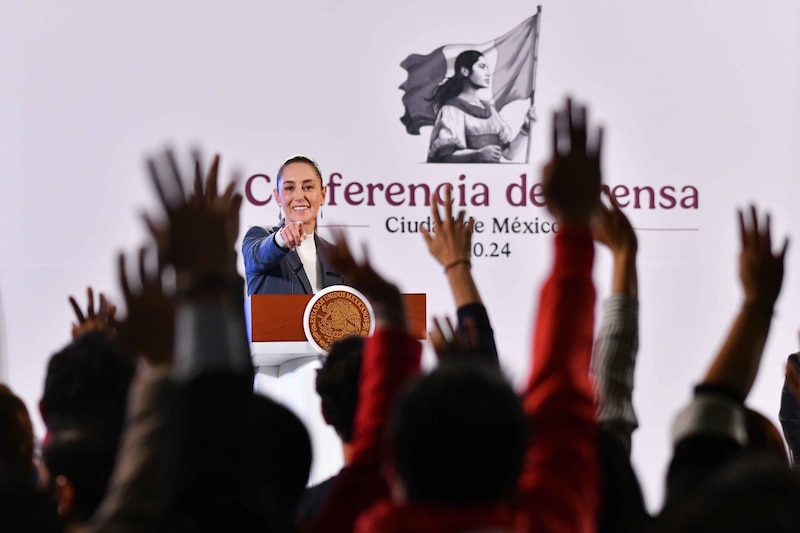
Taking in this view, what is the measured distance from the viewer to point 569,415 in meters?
1.41

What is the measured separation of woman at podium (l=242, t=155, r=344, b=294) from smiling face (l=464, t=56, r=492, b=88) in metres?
1.05

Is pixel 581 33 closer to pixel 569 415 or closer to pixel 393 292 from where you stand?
pixel 393 292

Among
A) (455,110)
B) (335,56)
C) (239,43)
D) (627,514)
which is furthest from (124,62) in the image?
(627,514)

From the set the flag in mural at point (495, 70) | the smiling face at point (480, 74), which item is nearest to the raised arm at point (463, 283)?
the flag in mural at point (495, 70)

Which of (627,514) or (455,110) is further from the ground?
(455,110)

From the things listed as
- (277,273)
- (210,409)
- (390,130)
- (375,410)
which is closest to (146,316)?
(375,410)

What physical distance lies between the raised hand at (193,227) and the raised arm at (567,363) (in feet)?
1.29

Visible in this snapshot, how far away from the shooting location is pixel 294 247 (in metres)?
5.87

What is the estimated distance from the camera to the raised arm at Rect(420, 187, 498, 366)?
205 centimetres

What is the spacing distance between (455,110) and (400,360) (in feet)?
16.2

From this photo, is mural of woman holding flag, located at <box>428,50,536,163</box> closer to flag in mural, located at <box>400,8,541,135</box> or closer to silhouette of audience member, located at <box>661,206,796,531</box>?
flag in mural, located at <box>400,8,541,135</box>

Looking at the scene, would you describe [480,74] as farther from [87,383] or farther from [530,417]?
[530,417]

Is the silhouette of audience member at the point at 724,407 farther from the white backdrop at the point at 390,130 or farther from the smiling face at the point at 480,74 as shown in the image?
the smiling face at the point at 480,74

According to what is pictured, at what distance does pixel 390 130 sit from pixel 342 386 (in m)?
4.36
